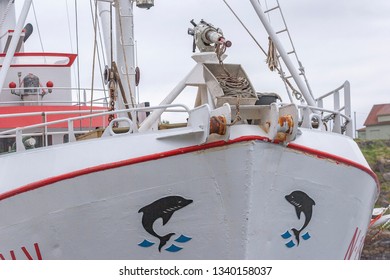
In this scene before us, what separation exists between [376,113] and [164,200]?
51724 millimetres

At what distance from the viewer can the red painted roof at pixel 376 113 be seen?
57.8 meters

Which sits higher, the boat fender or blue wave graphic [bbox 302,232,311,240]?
the boat fender

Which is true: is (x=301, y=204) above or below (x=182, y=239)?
above

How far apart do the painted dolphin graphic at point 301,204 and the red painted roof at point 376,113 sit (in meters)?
48.8

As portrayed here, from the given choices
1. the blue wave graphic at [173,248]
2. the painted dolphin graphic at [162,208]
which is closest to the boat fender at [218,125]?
the painted dolphin graphic at [162,208]

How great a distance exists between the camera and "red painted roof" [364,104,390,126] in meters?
57.8

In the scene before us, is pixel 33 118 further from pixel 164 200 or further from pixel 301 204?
pixel 301 204

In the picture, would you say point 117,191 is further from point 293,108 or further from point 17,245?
point 293,108

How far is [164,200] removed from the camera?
9523 mm

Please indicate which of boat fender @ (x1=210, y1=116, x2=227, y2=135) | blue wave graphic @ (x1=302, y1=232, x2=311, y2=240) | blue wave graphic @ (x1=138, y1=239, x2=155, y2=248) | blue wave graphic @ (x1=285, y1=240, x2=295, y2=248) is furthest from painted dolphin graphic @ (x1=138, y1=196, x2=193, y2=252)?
blue wave graphic @ (x1=302, y1=232, x2=311, y2=240)

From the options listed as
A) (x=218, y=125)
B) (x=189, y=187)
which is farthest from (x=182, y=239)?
(x=218, y=125)

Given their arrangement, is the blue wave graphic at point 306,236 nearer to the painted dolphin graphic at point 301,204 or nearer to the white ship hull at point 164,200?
the white ship hull at point 164,200

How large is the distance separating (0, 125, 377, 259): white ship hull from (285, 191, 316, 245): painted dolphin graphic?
13mm

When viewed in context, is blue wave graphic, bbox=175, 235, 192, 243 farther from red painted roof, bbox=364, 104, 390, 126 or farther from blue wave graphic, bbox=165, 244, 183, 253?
red painted roof, bbox=364, 104, 390, 126
